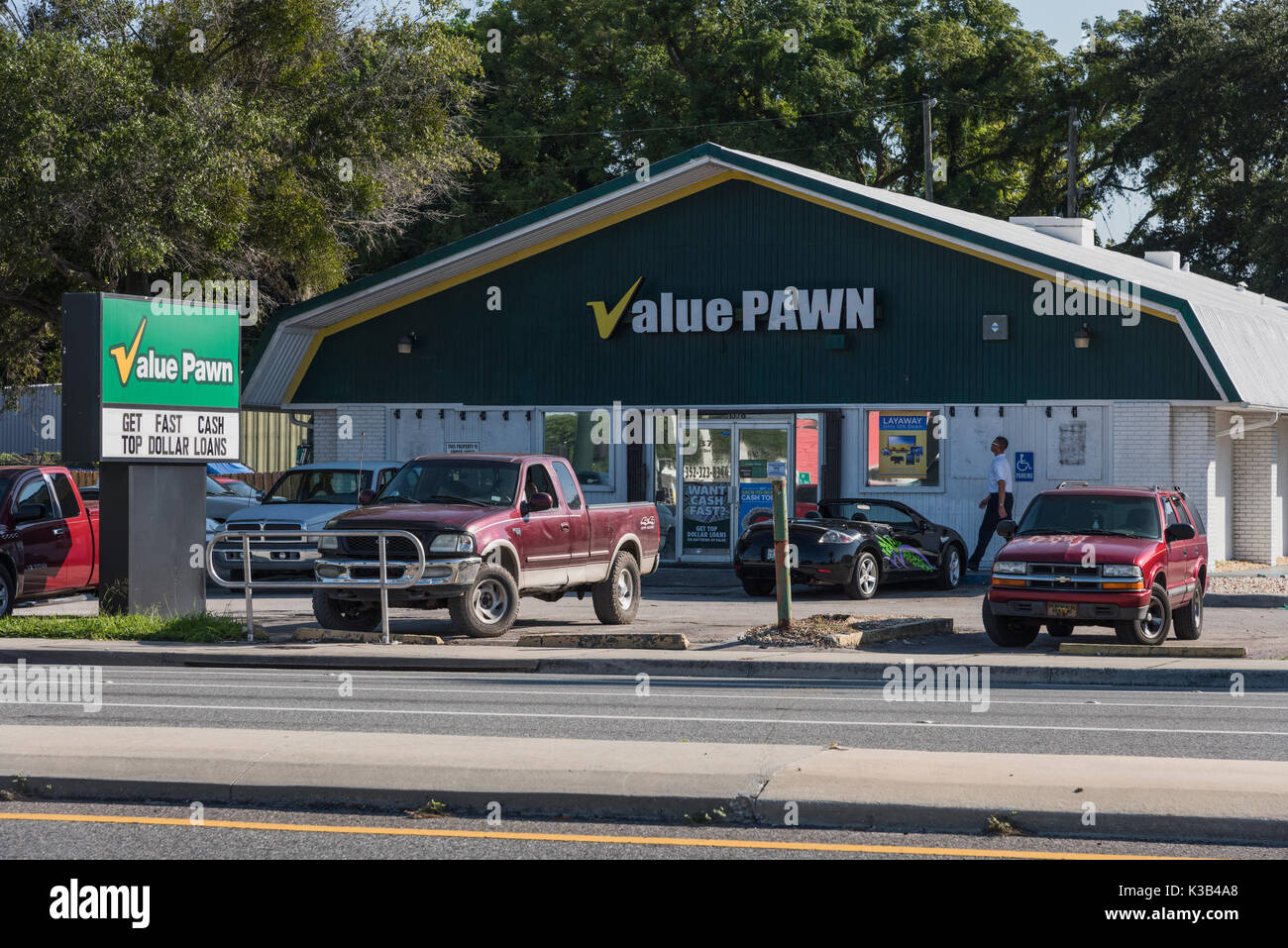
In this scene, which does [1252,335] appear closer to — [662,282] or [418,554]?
[662,282]

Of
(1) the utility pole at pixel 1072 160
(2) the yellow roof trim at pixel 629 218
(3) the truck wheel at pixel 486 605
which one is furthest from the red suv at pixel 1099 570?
(1) the utility pole at pixel 1072 160

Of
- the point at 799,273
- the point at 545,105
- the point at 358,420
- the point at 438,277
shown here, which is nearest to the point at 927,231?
the point at 799,273

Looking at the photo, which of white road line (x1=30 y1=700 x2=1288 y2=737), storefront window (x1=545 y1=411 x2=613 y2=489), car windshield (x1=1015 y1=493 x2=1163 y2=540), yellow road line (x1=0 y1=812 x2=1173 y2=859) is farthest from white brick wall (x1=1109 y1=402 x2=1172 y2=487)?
yellow road line (x1=0 y1=812 x2=1173 y2=859)

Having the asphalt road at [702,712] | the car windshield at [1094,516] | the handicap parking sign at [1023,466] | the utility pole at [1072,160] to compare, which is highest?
the utility pole at [1072,160]

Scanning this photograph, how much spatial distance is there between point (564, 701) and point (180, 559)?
736cm

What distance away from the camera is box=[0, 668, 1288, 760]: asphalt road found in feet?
34.8

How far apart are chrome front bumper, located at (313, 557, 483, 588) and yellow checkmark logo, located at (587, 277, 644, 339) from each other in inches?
514

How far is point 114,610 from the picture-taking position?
17.8 m

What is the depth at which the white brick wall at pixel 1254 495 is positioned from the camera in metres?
27.7

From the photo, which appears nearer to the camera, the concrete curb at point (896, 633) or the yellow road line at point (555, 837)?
the yellow road line at point (555, 837)

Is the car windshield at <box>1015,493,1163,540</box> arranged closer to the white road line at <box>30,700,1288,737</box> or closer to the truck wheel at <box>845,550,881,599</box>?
the truck wheel at <box>845,550,881,599</box>

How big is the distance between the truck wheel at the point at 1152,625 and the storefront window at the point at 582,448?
14036 millimetres

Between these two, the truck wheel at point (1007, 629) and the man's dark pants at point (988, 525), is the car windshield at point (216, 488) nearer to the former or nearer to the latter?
the man's dark pants at point (988, 525)

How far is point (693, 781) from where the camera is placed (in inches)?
336
